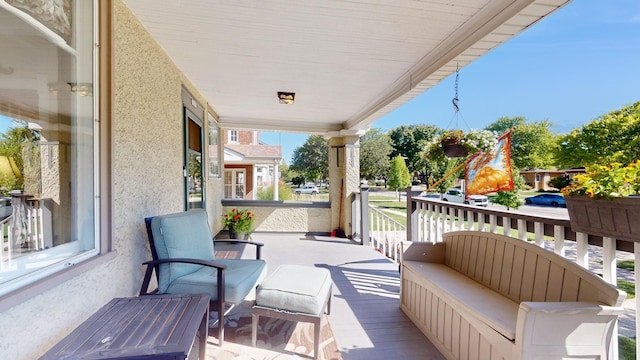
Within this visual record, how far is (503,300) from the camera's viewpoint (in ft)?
6.21

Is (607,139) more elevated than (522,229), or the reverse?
(607,139)

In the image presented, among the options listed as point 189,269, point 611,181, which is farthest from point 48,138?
point 611,181

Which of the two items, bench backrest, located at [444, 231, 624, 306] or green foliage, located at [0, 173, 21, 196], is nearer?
green foliage, located at [0, 173, 21, 196]

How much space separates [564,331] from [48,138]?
9.65 ft

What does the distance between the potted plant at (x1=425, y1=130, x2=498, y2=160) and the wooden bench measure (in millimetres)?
896

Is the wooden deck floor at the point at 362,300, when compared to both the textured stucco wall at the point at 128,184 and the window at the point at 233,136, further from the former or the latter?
the window at the point at 233,136

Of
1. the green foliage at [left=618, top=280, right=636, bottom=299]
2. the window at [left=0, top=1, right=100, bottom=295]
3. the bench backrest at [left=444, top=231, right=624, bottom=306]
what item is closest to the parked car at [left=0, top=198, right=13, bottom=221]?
the window at [left=0, top=1, right=100, bottom=295]

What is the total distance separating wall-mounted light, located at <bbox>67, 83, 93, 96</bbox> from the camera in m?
1.77

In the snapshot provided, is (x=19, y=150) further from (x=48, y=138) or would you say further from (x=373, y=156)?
(x=373, y=156)

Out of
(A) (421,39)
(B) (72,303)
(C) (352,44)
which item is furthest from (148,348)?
(A) (421,39)

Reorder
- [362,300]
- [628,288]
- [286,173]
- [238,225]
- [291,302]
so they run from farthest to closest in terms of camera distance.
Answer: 1. [286,173]
2. [238,225]
3. [628,288]
4. [362,300]
5. [291,302]

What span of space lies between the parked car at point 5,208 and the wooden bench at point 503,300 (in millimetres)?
2571

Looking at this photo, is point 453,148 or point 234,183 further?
point 234,183

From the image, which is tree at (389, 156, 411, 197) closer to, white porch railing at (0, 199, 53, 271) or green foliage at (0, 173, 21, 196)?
white porch railing at (0, 199, 53, 271)
